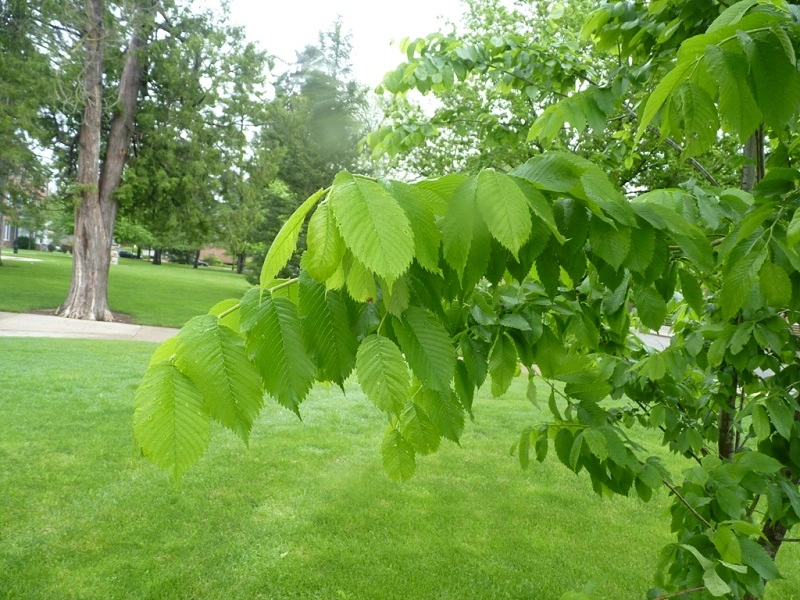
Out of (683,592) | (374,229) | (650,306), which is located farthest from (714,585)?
(374,229)

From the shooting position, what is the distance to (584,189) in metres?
0.93

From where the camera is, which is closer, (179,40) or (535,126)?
(535,126)

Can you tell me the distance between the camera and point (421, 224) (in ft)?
2.61

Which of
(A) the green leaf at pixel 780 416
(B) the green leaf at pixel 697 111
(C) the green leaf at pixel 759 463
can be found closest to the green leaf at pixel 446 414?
(B) the green leaf at pixel 697 111

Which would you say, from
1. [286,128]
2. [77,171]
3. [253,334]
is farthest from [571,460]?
[286,128]

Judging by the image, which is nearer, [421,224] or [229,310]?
[421,224]

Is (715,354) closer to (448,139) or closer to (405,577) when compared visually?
(405,577)

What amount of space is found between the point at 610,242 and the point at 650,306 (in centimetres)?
39

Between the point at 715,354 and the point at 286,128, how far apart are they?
20158 millimetres

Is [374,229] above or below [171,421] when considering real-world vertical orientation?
above

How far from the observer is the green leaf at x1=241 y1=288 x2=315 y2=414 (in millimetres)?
797

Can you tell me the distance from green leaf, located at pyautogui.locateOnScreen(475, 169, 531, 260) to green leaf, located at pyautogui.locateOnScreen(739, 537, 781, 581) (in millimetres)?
1110

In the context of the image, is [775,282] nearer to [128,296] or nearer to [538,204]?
[538,204]

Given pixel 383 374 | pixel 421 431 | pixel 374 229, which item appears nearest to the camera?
pixel 374 229
